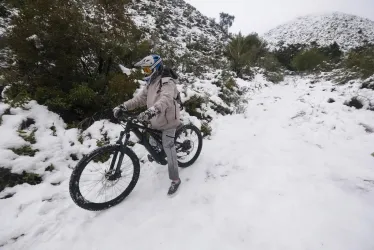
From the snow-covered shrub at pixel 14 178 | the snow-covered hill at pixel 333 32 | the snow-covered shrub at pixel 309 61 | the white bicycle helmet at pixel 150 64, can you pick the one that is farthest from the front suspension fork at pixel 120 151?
the snow-covered hill at pixel 333 32

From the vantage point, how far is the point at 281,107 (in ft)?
26.6

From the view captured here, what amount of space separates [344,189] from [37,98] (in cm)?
605

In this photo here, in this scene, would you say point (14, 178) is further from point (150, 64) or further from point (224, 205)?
point (224, 205)

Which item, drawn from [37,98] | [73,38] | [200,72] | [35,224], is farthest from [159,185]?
[200,72]

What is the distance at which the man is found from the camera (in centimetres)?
286

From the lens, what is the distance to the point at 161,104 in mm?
2812

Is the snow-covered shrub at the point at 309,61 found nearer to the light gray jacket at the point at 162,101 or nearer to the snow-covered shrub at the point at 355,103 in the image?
the snow-covered shrub at the point at 355,103

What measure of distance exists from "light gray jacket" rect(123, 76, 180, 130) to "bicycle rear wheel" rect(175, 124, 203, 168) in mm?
591

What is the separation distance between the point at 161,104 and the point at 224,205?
172 cm

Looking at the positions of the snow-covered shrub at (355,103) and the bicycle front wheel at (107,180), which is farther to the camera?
the snow-covered shrub at (355,103)

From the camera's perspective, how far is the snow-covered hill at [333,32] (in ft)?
127

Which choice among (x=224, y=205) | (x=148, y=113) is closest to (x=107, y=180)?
(x=148, y=113)

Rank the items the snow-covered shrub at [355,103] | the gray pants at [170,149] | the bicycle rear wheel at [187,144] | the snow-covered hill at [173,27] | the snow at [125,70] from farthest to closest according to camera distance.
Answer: the snow-covered hill at [173,27] → the snow-covered shrub at [355,103] → the snow at [125,70] → the bicycle rear wheel at [187,144] → the gray pants at [170,149]

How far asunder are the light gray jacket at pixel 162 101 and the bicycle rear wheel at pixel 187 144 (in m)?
0.59
